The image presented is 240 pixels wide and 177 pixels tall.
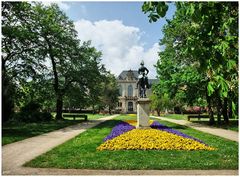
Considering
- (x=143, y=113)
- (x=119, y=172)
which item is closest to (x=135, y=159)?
(x=119, y=172)

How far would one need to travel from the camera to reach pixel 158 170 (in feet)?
24.1

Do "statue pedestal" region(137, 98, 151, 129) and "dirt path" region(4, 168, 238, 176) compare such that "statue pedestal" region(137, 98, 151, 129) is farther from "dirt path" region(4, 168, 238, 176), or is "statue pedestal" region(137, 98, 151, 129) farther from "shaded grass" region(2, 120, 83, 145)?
"dirt path" region(4, 168, 238, 176)

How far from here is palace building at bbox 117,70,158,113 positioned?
9706cm

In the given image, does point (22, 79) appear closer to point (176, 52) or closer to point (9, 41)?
point (9, 41)

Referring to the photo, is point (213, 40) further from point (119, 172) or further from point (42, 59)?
point (42, 59)

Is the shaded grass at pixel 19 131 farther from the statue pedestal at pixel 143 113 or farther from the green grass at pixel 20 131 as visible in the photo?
the statue pedestal at pixel 143 113

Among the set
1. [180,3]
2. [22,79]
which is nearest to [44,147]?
[180,3]

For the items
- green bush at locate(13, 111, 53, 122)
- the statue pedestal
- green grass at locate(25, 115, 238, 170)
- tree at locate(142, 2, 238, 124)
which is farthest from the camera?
green bush at locate(13, 111, 53, 122)

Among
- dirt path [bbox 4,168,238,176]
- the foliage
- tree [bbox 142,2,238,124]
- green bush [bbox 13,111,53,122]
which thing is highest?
the foliage

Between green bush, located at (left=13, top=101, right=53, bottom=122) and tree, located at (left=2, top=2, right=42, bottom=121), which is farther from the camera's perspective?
green bush, located at (left=13, top=101, right=53, bottom=122)

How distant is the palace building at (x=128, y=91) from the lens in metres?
97.1

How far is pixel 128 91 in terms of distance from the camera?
100000 mm

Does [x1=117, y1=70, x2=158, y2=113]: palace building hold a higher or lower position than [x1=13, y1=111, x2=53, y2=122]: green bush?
higher

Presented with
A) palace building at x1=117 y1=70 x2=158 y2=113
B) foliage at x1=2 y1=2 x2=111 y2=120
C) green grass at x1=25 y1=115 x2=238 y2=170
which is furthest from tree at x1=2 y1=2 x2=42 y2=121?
palace building at x1=117 y1=70 x2=158 y2=113
